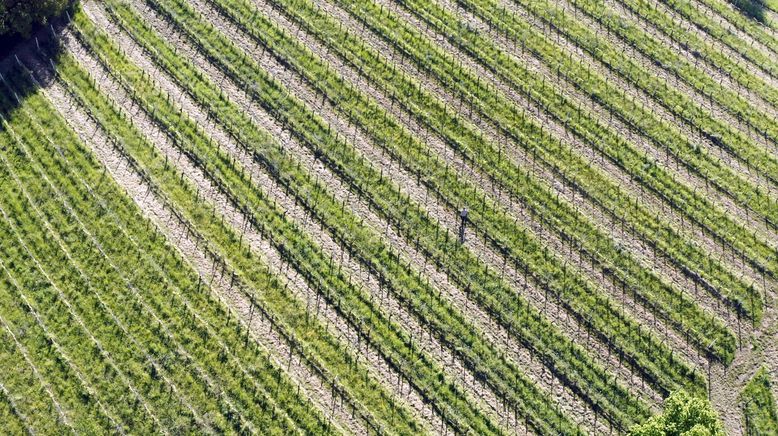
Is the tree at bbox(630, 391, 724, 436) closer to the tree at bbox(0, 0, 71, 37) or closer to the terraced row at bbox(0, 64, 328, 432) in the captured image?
the terraced row at bbox(0, 64, 328, 432)

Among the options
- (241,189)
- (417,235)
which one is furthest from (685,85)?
(241,189)

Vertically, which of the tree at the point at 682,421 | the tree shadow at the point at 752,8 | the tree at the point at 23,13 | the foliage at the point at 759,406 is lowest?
the foliage at the point at 759,406

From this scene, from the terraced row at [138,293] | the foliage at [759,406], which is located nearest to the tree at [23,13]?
the terraced row at [138,293]

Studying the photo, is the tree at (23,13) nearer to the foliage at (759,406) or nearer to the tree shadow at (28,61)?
the tree shadow at (28,61)

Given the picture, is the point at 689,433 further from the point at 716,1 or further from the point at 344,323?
the point at 716,1

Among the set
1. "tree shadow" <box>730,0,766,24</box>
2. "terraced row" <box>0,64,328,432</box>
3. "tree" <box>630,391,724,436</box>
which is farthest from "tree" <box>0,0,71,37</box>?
"tree shadow" <box>730,0,766,24</box>

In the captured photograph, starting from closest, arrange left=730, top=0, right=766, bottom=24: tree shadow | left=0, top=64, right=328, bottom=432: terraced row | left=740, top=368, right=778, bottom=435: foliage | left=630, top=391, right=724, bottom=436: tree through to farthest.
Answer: left=630, top=391, right=724, bottom=436: tree, left=0, top=64, right=328, bottom=432: terraced row, left=740, top=368, right=778, bottom=435: foliage, left=730, top=0, right=766, bottom=24: tree shadow
